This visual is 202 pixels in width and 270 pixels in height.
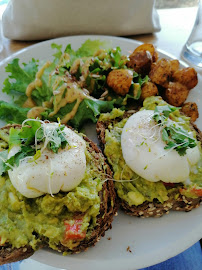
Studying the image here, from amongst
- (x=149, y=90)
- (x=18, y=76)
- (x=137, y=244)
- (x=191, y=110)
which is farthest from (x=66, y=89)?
(x=137, y=244)

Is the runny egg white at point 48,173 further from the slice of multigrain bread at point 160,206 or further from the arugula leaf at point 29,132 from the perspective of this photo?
the slice of multigrain bread at point 160,206

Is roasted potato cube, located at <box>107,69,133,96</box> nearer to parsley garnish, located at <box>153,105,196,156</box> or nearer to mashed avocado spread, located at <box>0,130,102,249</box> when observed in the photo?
parsley garnish, located at <box>153,105,196,156</box>

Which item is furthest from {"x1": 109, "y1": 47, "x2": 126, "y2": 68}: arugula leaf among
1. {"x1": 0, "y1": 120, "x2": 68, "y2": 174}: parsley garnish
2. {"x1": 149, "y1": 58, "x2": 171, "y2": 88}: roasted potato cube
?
{"x1": 0, "y1": 120, "x2": 68, "y2": 174}: parsley garnish

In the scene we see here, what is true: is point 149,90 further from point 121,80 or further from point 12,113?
point 12,113

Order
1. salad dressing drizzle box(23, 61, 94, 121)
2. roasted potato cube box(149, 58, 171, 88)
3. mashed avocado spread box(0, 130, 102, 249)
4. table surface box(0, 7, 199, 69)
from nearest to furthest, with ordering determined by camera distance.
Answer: mashed avocado spread box(0, 130, 102, 249) → salad dressing drizzle box(23, 61, 94, 121) → roasted potato cube box(149, 58, 171, 88) → table surface box(0, 7, 199, 69)

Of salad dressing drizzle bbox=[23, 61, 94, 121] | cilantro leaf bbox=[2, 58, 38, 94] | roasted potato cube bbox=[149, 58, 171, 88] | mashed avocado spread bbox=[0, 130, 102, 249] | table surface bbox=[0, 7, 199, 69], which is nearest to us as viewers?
mashed avocado spread bbox=[0, 130, 102, 249]

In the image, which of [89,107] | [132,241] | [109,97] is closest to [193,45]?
[109,97]
